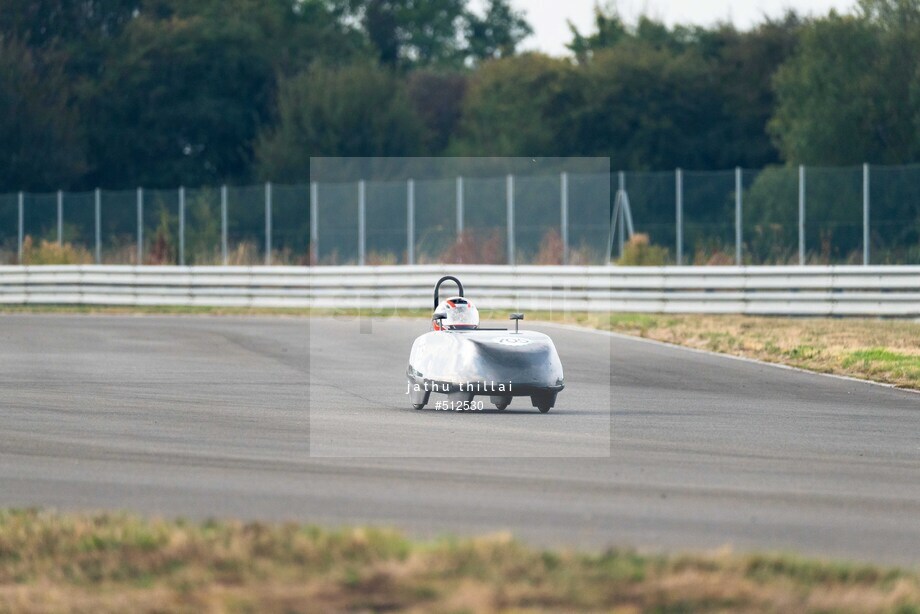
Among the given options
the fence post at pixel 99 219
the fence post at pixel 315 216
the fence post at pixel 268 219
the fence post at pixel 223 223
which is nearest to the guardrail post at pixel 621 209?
the fence post at pixel 315 216

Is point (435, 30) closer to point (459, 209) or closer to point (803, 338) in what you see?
point (459, 209)

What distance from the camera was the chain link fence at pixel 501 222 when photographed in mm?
33000

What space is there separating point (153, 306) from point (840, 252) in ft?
45.8

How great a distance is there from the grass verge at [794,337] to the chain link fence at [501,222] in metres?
5.29

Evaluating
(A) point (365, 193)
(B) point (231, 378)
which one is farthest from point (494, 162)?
(B) point (231, 378)

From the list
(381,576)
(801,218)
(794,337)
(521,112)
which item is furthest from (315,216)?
(381,576)

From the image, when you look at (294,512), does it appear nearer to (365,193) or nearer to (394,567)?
(394,567)

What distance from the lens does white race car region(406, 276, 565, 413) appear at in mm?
13078

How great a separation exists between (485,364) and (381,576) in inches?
254

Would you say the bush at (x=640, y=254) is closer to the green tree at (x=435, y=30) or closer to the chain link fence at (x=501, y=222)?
the chain link fence at (x=501, y=222)

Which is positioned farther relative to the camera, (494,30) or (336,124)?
(494,30)

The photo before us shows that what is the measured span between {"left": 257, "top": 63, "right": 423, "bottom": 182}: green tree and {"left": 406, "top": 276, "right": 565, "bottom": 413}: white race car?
43.1m

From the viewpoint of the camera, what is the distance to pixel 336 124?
57281 millimetres

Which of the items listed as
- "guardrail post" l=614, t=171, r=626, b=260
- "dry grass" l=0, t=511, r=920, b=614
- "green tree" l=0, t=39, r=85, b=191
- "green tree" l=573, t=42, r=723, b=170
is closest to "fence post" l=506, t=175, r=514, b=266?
"guardrail post" l=614, t=171, r=626, b=260
